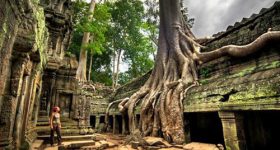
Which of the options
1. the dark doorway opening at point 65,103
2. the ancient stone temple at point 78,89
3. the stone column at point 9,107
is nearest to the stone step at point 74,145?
the ancient stone temple at point 78,89

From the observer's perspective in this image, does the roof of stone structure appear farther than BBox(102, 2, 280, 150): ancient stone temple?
No

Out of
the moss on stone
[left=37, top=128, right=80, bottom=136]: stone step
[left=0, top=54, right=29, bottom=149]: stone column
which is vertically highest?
the moss on stone

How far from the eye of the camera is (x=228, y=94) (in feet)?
15.4

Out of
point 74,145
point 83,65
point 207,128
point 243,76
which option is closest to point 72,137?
point 74,145

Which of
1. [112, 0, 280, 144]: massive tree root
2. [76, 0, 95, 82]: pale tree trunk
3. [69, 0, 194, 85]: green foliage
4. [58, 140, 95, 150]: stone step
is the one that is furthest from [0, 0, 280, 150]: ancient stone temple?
[69, 0, 194, 85]: green foliage

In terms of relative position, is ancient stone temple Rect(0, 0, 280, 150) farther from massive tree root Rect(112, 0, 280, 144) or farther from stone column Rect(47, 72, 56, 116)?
massive tree root Rect(112, 0, 280, 144)

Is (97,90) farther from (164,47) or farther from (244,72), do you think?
(244,72)

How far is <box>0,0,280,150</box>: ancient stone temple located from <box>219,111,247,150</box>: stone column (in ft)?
0.07

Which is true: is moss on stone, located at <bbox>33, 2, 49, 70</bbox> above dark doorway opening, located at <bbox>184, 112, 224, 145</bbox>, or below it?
above

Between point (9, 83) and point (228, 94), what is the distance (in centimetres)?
454

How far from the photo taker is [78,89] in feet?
22.5

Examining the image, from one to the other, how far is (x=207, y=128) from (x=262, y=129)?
1984 mm

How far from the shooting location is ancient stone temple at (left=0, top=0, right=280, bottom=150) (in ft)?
9.13

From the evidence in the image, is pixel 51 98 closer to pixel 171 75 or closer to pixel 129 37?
pixel 171 75
